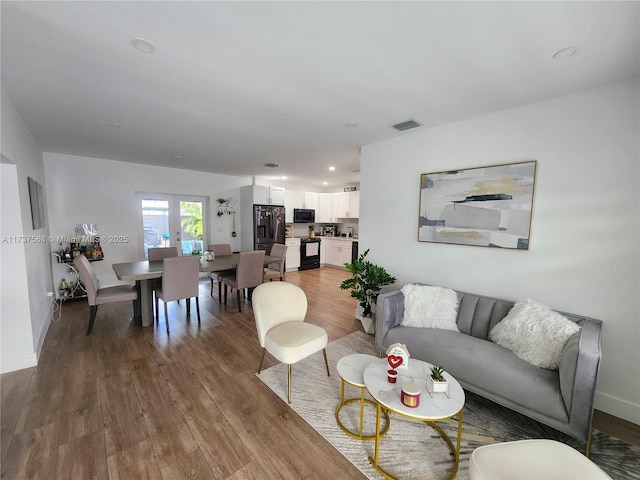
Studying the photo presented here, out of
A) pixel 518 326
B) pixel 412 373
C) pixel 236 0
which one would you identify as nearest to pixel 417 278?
pixel 518 326

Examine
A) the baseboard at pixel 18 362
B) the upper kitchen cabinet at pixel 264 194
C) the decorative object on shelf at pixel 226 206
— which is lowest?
the baseboard at pixel 18 362

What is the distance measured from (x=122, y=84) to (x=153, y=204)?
383cm

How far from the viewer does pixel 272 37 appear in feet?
4.80

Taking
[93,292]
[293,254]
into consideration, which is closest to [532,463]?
[93,292]

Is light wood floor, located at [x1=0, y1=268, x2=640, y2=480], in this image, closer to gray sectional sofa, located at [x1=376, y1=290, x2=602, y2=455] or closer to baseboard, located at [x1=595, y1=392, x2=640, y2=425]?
baseboard, located at [x1=595, y1=392, x2=640, y2=425]

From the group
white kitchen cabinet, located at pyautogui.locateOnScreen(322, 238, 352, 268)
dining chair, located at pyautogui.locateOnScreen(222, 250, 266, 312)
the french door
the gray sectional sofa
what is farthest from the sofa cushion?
white kitchen cabinet, located at pyautogui.locateOnScreen(322, 238, 352, 268)

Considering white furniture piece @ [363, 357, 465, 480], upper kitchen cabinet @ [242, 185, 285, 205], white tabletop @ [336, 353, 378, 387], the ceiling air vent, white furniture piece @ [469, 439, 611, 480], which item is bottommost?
white tabletop @ [336, 353, 378, 387]

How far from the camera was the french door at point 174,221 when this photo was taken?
519 centimetres

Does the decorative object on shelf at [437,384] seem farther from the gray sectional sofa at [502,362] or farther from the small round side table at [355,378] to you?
the gray sectional sofa at [502,362]

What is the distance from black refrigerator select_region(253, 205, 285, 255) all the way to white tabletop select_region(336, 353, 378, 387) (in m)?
4.57

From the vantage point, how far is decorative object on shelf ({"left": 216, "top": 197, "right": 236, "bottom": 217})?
609cm

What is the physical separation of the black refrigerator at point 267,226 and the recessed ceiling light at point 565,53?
17.8 feet

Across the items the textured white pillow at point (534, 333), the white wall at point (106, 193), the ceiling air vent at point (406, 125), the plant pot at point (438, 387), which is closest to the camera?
the plant pot at point (438, 387)

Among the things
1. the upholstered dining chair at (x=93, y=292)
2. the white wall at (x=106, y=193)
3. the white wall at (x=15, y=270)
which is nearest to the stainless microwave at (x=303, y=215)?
the white wall at (x=106, y=193)
